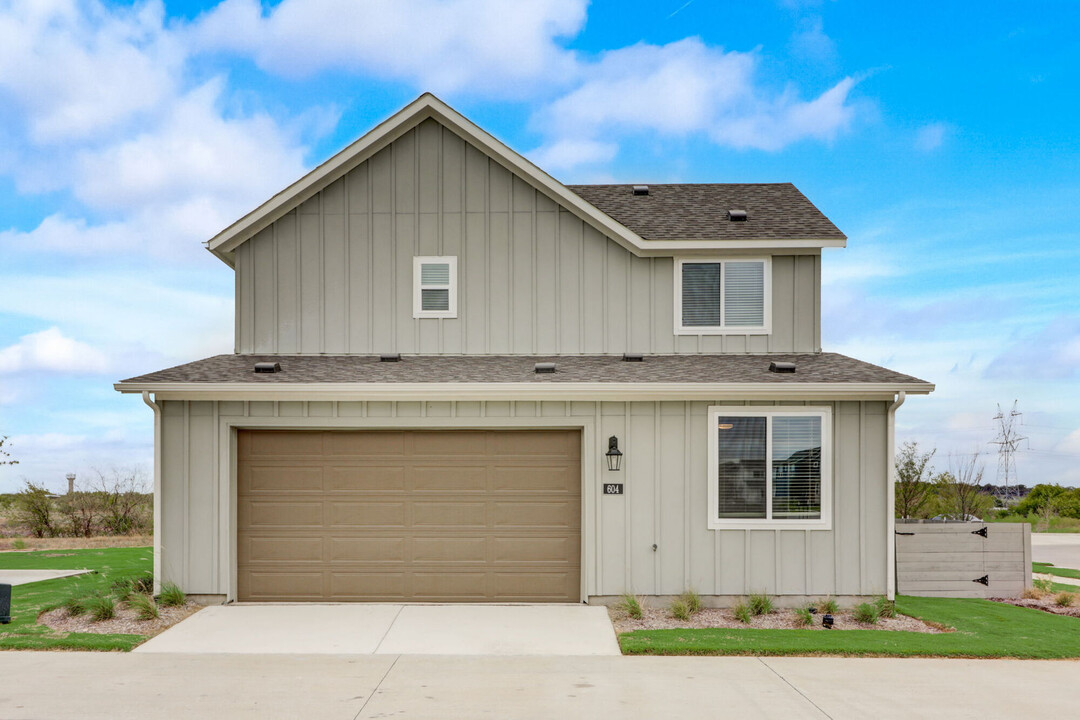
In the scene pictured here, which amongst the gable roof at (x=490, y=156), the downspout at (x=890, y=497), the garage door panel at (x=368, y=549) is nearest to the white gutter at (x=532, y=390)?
the downspout at (x=890, y=497)

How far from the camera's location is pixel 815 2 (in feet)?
46.4

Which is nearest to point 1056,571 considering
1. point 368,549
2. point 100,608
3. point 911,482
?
point 911,482

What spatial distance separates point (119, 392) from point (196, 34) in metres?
7.26

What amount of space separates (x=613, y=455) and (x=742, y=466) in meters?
1.72

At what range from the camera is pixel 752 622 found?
9.58 metres

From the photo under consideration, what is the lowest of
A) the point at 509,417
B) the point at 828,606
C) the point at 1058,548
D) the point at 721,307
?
the point at 1058,548

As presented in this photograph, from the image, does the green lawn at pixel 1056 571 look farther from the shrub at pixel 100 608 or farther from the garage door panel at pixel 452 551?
the shrub at pixel 100 608

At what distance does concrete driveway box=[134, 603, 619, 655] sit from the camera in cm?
835

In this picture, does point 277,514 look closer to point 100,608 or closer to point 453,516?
point 100,608

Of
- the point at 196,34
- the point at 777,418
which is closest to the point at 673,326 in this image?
the point at 777,418

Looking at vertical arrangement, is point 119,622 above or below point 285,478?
below

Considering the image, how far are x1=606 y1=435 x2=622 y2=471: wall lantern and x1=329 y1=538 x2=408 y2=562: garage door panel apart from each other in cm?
299

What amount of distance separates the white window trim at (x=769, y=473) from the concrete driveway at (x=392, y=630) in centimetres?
202

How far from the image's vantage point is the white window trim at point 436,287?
1156cm
